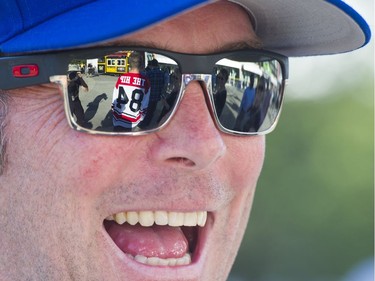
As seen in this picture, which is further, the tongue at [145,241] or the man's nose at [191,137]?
the tongue at [145,241]

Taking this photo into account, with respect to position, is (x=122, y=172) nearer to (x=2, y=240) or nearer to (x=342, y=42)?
(x=2, y=240)

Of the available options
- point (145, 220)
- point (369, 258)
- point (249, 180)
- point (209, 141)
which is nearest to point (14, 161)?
point (145, 220)

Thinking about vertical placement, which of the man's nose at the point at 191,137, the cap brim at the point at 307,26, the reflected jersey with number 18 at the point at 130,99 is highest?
the cap brim at the point at 307,26

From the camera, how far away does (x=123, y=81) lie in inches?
95.0

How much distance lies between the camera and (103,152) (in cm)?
246

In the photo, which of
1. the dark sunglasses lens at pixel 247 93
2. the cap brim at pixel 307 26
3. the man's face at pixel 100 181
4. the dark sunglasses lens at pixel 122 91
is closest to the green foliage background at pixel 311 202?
the cap brim at pixel 307 26

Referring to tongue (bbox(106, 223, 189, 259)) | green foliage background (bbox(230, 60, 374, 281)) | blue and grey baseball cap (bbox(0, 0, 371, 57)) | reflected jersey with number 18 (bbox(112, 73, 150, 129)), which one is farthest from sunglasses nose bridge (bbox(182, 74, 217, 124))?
green foliage background (bbox(230, 60, 374, 281))

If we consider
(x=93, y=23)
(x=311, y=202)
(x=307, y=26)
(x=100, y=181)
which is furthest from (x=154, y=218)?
(x=311, y=202)

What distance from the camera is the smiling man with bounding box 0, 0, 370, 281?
2395mm

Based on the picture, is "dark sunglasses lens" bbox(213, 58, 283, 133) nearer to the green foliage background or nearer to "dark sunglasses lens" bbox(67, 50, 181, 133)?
"dark sunglasses lens" bbox(67, 50, 181, 133)

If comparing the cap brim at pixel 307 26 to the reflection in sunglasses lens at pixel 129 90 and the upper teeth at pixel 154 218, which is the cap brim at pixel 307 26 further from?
the upper teeth at pixel 154 218

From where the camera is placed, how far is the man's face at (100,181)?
246 centimetres

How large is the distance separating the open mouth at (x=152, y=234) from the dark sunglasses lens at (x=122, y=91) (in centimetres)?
31

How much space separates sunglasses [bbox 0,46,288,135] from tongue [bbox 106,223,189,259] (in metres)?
0.35
